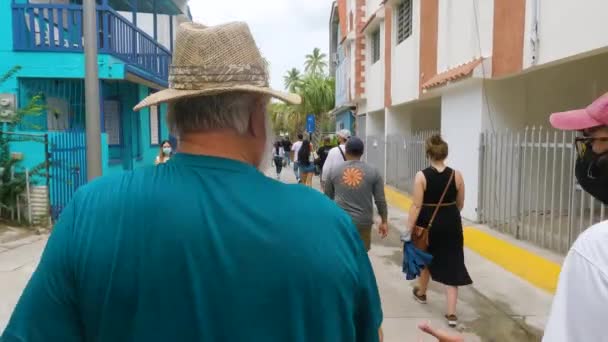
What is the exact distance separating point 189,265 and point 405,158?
1292 cm

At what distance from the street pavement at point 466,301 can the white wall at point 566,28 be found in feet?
9.21

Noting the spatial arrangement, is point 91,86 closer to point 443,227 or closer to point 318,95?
point 443,227

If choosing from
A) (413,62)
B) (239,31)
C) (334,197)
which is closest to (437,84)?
(413,62)

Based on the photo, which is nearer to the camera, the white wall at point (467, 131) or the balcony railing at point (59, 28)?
the white wall at point (467, 131)

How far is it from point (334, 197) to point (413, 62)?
8688 mm

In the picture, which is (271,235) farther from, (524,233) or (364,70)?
(364,70)

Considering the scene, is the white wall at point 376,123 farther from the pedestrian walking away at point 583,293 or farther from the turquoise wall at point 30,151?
the pedestrian walking away at point 583,293

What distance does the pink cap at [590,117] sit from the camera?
59.6 inches

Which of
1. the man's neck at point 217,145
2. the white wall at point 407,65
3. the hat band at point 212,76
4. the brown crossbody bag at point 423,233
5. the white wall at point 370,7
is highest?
the white wall at point 370,7

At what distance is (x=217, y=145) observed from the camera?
1.28 meters

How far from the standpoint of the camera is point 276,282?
117 cm

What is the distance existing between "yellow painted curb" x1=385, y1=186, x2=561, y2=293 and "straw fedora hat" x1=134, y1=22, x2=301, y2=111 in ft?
16.7

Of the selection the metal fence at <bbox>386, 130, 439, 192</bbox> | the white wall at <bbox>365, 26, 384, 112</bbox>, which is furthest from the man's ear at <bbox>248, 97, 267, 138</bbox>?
the white wall at <bbox>365, 26, 384, 112</bbox>

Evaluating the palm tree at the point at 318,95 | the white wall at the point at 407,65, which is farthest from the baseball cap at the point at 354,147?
the palm tree at the point at 318,95
